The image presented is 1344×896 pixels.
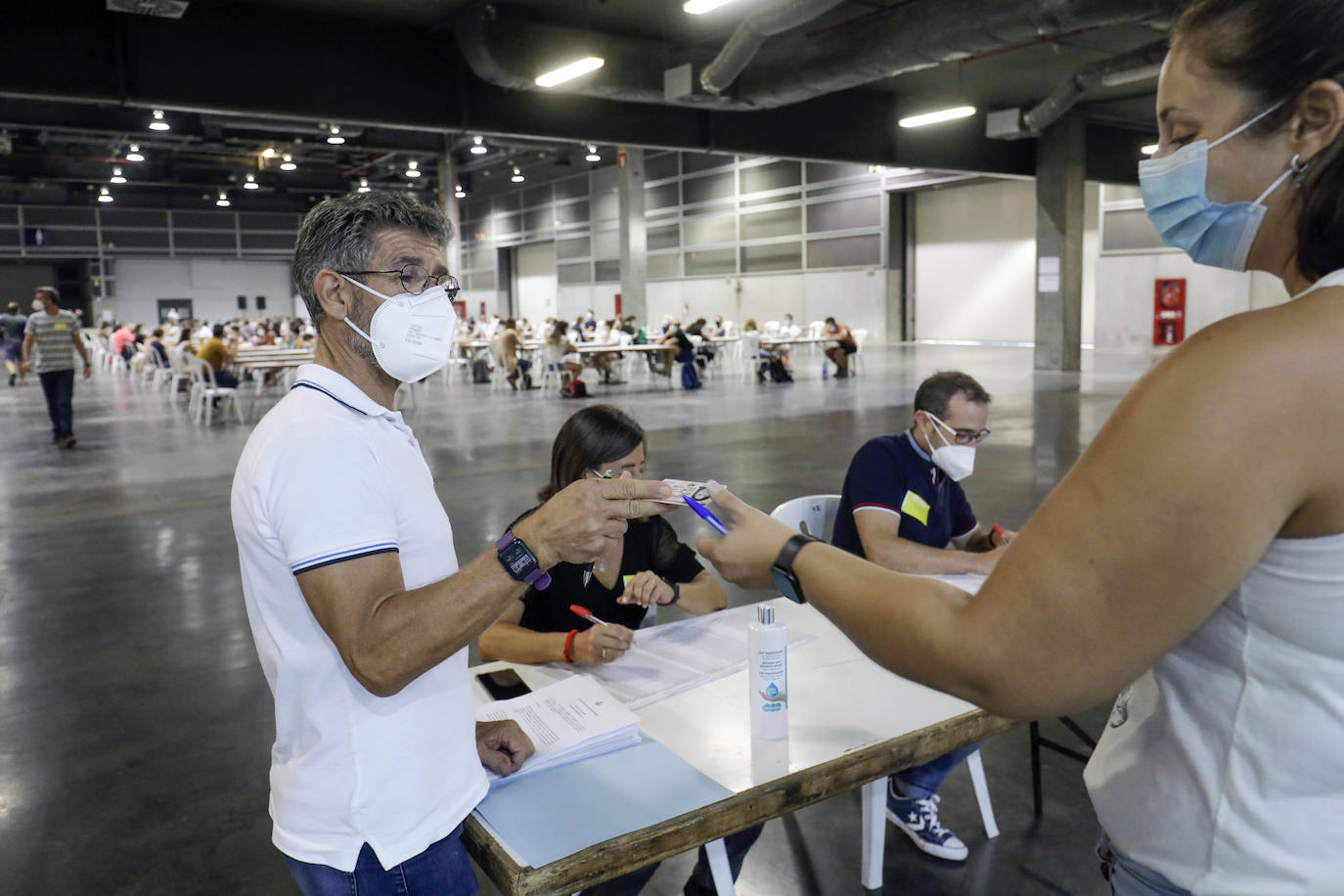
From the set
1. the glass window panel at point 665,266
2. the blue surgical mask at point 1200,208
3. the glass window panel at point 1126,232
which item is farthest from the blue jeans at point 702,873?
the glass window panel at point 665,266

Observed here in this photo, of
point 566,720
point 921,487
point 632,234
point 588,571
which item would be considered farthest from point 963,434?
point 632,234

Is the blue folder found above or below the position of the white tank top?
below

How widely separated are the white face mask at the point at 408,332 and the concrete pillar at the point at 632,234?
20.9 m

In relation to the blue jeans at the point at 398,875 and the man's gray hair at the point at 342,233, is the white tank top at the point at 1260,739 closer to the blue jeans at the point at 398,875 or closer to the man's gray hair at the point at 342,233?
the blue jeans at the point at 398,875

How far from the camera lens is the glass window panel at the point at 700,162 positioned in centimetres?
2592

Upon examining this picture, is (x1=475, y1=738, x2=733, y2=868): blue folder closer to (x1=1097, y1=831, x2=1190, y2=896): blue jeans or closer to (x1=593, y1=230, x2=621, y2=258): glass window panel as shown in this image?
(x1=1097, y1=831, x2=1190, y2=896): blue jeans

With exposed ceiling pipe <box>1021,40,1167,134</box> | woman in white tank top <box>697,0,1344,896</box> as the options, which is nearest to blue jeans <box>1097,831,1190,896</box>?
woman in white tank top <box>697,0,1344,896</box>

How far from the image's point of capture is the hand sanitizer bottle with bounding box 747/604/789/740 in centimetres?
156

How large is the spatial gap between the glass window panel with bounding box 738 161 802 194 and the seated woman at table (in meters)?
23.2

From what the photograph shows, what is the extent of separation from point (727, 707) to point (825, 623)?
0.51 meters

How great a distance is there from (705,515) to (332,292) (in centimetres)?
70

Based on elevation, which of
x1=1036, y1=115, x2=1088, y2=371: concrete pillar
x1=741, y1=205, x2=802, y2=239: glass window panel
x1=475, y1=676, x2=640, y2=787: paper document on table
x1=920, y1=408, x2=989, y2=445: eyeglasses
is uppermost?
x1=741, y1=205, x2=802, y2=239: glass window panel

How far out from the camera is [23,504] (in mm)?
7301

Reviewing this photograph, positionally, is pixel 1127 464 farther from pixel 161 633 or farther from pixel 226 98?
pixel 226 98
